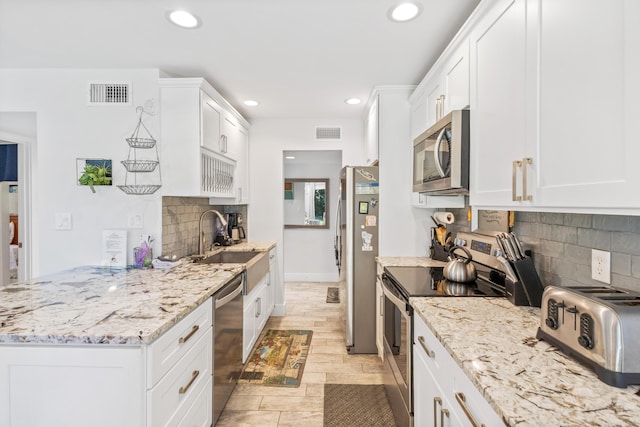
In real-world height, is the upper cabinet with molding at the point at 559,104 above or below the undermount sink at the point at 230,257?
above

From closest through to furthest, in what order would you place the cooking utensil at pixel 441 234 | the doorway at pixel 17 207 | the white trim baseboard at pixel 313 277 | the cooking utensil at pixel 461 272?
the cooking utensil at pixel 461 272
the cooking utensil at pixel 441 234
the doorway at pixel 17 207
the white trim baseboard at pixel 313 277

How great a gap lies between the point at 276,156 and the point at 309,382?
8.37 feet

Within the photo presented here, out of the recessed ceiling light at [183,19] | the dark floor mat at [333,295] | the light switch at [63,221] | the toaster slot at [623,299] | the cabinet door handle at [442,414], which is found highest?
the recessed ceiling light at [183,19]

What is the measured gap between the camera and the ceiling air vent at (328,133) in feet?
13.1

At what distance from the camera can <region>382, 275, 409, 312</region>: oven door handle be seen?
5.94 feet

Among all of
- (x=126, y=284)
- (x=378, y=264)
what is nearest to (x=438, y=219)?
(x=378, y=264)

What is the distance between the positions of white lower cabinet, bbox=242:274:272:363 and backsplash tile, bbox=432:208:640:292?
2032 millimetres

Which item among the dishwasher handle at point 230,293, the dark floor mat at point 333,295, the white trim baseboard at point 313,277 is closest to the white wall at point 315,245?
the white trim baseboard at point 313,277

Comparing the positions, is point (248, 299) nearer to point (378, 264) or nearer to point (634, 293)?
point (378, 264)

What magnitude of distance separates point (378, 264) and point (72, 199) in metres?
2.53

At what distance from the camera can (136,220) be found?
251 centimetres

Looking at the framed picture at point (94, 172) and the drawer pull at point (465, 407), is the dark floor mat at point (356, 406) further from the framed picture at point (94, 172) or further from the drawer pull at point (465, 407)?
the framed picture at point (94, 172)

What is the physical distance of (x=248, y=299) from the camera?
108 inches

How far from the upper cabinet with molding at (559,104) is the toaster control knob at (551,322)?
0.37 metres
